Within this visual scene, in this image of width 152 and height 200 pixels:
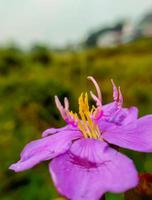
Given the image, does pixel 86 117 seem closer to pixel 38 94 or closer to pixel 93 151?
pixel 93 151

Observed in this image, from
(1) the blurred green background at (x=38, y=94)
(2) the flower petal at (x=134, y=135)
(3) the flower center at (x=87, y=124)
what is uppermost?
(3) the flower center at (x=87, y=124)

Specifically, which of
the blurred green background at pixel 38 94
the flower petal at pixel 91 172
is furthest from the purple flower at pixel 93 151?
the blurred green background at pixel 38 94

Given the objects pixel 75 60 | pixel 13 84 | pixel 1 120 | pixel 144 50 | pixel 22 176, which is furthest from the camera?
pixel 144 50

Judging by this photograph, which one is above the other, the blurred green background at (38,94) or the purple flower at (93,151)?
the purple flower at (93,151)

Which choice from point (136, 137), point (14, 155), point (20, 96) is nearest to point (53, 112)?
point (20, 96)

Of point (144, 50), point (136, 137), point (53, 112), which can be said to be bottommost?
point (144, 50)

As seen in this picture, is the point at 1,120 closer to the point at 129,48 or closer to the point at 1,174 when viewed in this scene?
the point at 1,174

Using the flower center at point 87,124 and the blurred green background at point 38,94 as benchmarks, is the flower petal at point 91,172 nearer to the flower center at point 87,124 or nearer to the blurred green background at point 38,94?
the flower center at point 87,124
